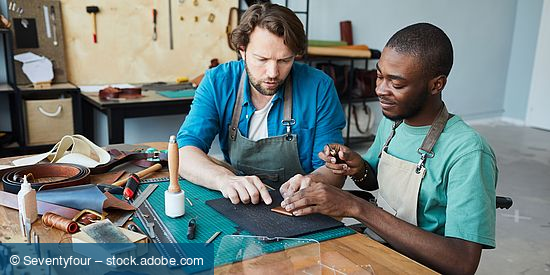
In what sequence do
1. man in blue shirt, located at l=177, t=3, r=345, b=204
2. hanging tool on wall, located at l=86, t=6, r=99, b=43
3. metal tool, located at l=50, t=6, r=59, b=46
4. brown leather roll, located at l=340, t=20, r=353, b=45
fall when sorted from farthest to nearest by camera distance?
brown leather roll, located at l=340, t=20, r=353, b=45
hanging tool on wall, located at l=86, t=6, r=99, b=43
metal tool, located at l=50, t=6, r=59, b=46
man in blue shirt, located at l=177, t=3, r=345, b=204

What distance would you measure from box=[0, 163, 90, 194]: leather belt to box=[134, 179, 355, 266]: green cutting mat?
277 millimetres

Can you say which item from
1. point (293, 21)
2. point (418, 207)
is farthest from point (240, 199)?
point (293, 21)

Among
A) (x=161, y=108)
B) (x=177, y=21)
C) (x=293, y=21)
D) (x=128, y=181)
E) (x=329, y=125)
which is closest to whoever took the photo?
(x=128, y=181)

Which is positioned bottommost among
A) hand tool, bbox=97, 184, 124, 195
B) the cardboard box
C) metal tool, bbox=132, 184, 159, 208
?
the cardboard box

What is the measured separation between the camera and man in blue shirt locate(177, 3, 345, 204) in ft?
6.93

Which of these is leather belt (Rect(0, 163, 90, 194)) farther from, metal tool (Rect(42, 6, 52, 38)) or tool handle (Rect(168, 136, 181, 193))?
metal tool (Rect(42, 6, 52, 38))

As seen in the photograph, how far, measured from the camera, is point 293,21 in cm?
210

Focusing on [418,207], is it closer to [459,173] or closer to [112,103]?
[459,173]

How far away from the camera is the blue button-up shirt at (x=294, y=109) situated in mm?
2227

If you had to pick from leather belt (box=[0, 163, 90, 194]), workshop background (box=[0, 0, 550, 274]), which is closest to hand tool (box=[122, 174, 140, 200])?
leather belt (box=[0, 163, 90, 194])

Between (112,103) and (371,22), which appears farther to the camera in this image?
(371,22)

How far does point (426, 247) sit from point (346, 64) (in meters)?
4.38

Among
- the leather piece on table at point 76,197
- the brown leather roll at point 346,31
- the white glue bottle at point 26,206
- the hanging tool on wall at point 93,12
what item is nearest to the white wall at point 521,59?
the brown leather roll at point 346,31

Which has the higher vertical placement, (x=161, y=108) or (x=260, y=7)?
(x=260, y=7)
